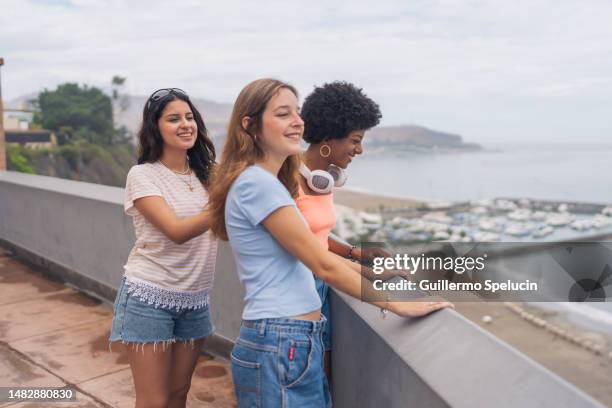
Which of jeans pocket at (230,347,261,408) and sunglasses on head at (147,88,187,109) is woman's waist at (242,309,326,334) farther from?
sunglasses on head at (147,88,187,109)

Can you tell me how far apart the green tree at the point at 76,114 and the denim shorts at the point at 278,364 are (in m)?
72.0

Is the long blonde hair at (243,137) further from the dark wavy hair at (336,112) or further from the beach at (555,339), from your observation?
the beach at (555,339)

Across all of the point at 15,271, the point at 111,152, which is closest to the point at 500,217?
the point at 111,152

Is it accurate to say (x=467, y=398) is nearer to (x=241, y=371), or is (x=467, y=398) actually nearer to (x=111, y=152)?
(x=241, y=371)

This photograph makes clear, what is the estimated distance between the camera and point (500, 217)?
112375mm

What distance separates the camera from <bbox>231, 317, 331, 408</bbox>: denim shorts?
4.59 ft

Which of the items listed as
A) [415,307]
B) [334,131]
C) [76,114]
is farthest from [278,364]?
[76,114]

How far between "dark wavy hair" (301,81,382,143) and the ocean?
113684 mm

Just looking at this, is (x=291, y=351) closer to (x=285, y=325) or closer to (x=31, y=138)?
(x=285, y=325)

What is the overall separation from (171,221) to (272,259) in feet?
1.56

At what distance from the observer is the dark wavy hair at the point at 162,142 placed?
1.92 meters

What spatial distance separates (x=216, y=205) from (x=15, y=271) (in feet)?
12.8

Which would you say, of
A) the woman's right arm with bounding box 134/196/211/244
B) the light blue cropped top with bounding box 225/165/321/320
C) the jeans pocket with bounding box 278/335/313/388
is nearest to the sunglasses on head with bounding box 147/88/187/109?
the woman's right arm with bounding box 134/196/211/244

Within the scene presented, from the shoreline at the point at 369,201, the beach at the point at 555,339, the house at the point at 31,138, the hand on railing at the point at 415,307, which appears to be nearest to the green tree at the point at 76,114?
the house at the point at 31,138
